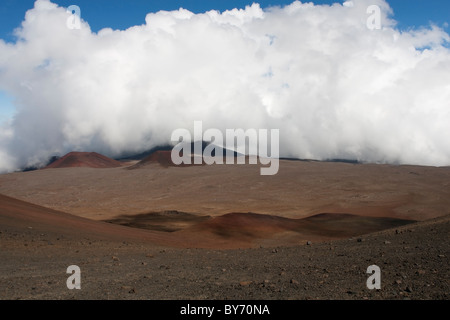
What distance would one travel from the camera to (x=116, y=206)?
4519 cm

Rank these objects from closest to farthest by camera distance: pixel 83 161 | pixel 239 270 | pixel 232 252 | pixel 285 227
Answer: pixel 239 270, pixel 232 252, pixel 285 227, pixel 83 161

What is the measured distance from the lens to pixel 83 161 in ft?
309

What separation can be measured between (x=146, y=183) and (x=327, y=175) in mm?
27466

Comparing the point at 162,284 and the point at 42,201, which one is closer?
the point at 162,284

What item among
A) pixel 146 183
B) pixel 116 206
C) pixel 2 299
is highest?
pixel 146 183

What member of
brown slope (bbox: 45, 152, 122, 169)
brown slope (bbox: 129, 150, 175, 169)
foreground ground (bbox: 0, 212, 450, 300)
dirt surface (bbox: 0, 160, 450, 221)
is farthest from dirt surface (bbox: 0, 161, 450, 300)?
brown slope (bbox: 45, 152, 122, 169)

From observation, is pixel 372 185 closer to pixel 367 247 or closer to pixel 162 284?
pixel 367 247

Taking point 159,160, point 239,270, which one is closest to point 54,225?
point 239,270

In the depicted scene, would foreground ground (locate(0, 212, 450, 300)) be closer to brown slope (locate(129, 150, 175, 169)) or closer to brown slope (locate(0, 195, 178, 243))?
brown slope (locate(0, 195, 178, 243))

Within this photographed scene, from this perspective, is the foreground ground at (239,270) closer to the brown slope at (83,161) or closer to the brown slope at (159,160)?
the brown slope at (159,160)

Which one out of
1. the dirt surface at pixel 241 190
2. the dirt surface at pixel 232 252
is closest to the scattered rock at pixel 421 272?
the dirt surface at pixel 232 252

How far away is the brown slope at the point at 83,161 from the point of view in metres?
93.8

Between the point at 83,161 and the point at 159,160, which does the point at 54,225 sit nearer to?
the point at 159,160
